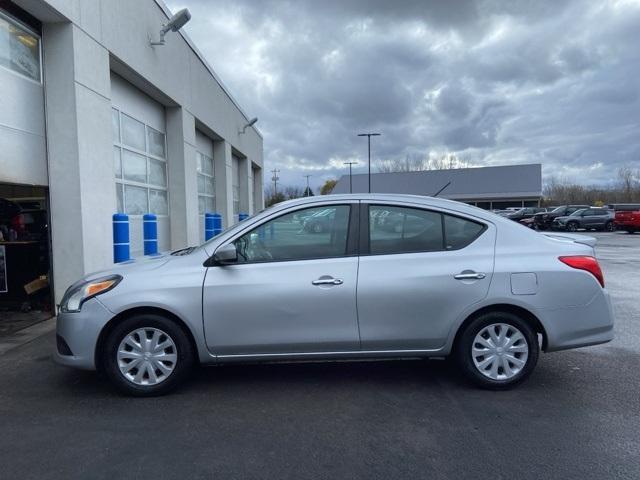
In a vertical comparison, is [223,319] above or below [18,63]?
below

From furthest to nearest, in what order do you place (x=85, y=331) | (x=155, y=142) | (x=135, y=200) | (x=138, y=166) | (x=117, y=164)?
(x=155, y=142) → (x=138, y=166) → (x=135, y=200) → (x=117, y=164) → (x=85, y=331)

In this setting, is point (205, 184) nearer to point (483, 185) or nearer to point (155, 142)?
point (155, 142)

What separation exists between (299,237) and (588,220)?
3393cm

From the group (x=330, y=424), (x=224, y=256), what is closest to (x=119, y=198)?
(x=224, y=256)

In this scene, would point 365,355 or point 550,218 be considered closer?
point 365,355

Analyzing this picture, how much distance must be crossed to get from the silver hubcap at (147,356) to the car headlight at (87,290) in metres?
0.44

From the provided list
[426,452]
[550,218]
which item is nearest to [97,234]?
[426,452]

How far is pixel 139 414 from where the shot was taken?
3.79m

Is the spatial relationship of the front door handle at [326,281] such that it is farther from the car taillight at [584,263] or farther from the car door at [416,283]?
the car taillight at [584,263]

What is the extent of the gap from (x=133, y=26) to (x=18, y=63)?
3.13m

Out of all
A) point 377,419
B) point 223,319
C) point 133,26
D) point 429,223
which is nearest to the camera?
point 377,419

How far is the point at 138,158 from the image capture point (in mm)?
10977

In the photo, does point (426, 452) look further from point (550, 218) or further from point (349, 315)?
point (550, 218)

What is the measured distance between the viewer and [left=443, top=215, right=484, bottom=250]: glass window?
429cm
